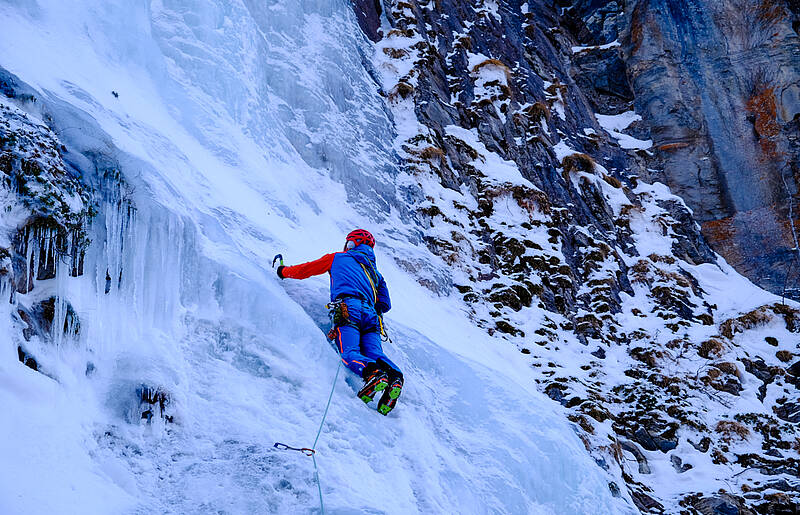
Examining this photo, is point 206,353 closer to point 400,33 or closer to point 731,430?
point 731,430

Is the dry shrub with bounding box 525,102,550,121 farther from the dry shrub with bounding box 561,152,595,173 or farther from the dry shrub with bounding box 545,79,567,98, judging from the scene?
the dry shrub with bounding box 545,79,567,98

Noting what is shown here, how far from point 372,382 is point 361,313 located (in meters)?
0.80

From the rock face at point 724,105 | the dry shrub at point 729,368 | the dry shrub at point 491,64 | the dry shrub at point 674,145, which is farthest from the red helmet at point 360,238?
the dry shrub at point 674,145

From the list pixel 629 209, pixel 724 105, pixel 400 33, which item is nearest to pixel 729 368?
pixel 629 209

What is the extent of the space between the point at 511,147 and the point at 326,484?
1163 centimetres

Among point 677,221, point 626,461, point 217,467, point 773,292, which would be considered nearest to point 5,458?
point 217,467

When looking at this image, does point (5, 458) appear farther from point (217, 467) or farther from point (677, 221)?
point (677, 221)

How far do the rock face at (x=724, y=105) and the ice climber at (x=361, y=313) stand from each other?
13.2m

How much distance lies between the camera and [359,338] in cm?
519

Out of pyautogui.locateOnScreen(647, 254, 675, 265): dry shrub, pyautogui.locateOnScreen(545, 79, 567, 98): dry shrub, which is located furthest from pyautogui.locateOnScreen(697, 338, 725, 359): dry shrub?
pyautogui.locateOnScreen(545, 79, 567, 98): dry shrub

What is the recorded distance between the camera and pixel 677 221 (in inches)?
602

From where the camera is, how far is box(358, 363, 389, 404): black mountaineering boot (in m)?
4.66

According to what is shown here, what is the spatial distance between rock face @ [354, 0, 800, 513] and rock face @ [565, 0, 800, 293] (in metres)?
0.05

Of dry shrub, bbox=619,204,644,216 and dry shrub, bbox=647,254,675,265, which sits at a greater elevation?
dry shrub, bbox=619,204,644,216
